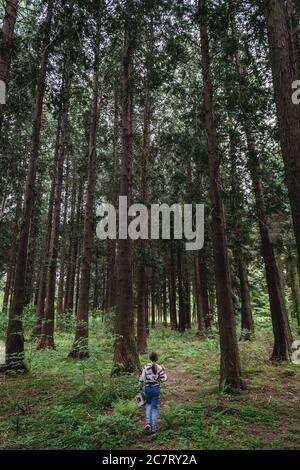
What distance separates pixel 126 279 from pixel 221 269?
10.2 ft

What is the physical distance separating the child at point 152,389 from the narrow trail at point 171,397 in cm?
20

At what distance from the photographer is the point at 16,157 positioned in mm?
16266

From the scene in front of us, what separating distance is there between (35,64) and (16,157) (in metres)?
5.12

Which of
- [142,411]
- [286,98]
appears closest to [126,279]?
[142,411]

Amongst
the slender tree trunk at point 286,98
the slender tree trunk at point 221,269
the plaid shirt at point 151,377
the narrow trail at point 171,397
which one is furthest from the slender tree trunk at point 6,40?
the narrow trail at point 171,397

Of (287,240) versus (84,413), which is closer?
(84,413)

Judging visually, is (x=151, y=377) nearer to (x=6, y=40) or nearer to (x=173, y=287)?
(x=6, y=40)

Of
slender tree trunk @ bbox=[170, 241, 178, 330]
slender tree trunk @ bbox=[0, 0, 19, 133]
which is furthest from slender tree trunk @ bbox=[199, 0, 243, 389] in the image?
slender tree trunk @ bbox=[170, 241, 178, 330]

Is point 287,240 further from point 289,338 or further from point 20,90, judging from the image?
point 20,90

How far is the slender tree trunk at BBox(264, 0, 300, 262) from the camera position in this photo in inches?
239

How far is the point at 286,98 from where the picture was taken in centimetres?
636

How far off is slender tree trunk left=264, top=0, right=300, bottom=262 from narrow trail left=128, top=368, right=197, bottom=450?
3.93m

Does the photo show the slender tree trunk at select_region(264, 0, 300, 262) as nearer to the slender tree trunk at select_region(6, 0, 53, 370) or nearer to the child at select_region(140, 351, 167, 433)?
the child at select_region(140, 351, 167, 433)

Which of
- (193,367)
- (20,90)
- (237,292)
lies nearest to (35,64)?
(20,90)
